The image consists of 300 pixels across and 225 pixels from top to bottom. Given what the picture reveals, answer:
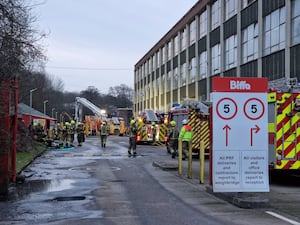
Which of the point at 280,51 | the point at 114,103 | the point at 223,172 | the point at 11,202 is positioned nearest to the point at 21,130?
the point at 11,202

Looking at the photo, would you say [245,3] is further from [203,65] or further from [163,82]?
[163,82]

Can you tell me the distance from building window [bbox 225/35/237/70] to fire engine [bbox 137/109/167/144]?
7.23 m

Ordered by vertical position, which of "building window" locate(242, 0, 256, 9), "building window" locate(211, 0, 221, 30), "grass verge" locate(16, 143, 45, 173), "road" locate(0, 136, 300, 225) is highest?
"building window" locate(211, 0, 221, 30)

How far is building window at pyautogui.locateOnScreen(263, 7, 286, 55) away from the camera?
27750mm

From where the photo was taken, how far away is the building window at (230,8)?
36.6 metres

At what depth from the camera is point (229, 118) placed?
9703 mm

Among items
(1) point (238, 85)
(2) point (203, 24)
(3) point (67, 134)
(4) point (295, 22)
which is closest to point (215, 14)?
(2) point (203, 24)

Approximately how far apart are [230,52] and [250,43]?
4303 mm

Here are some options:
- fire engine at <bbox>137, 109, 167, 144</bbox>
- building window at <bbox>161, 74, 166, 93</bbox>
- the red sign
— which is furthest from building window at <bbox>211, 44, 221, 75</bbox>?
the red sign

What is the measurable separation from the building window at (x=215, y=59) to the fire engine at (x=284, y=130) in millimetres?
27863

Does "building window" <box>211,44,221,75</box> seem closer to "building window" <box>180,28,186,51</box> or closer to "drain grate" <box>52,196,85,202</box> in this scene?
"building window" <box>180,28,186,51</box>

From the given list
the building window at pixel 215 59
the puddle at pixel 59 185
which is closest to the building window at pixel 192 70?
the building window at pixel 215 59

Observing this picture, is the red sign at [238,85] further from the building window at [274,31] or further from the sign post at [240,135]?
the building window at [274,31]

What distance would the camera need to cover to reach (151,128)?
114 feet
